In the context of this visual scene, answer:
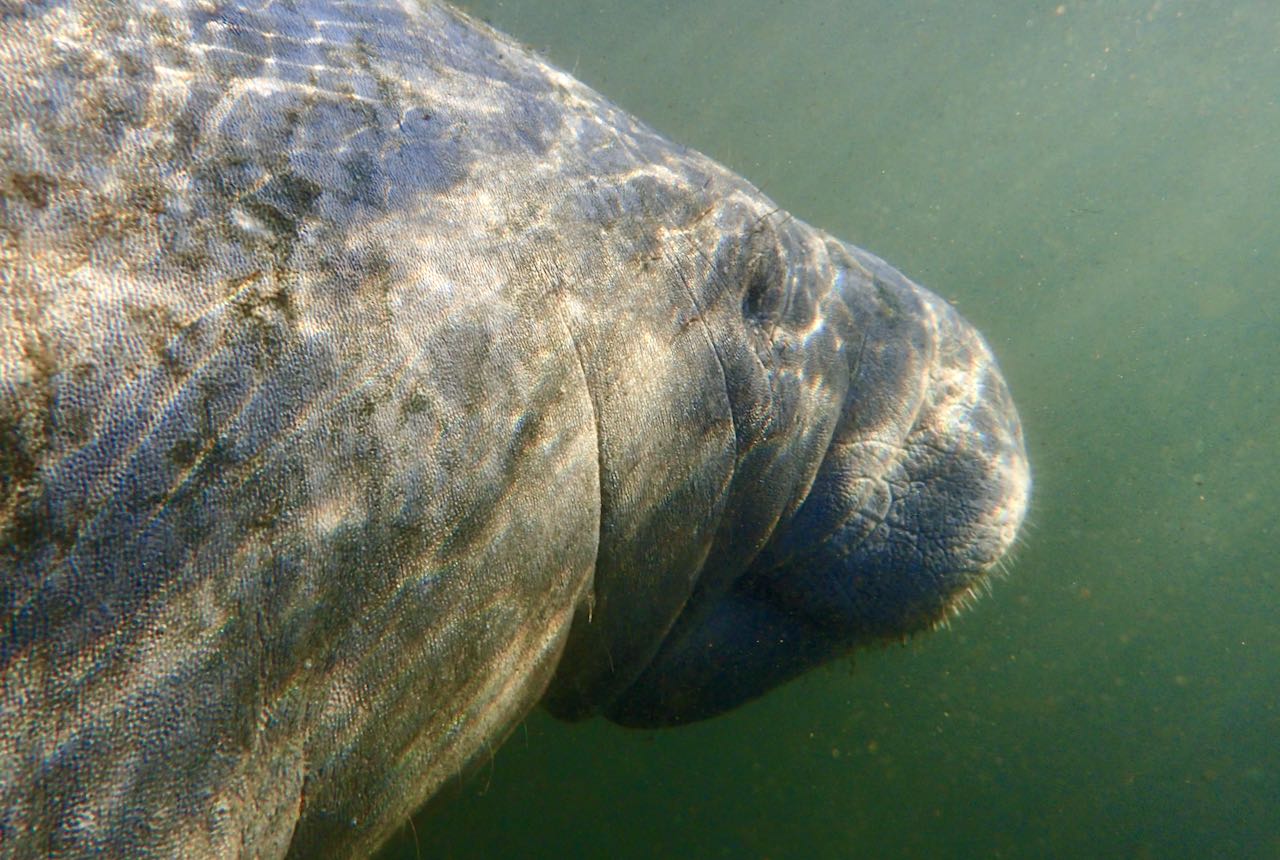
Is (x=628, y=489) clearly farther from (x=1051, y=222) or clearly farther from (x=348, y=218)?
(x=1051, y=222)

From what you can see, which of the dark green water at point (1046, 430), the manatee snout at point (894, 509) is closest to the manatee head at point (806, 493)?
the manatee snout at point (894, 509)

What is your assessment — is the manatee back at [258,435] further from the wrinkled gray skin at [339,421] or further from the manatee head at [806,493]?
the manatee head at [806,493]

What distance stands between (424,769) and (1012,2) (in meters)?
19.0

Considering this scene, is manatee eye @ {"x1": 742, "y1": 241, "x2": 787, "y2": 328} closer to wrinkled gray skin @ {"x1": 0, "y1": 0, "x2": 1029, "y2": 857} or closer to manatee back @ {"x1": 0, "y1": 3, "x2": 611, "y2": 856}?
wrinkled gray skin @ {"x1": 0, "y1": 0, "x2": 1029, "y2": 857}

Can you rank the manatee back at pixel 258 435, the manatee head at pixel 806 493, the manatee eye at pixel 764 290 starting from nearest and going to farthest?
the manatee back at pixel 258 435 → the manatee head at pixel 806 493 → the manatee eye at pixel 764 290

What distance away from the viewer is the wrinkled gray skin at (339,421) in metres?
0.93

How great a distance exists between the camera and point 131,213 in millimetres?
1039

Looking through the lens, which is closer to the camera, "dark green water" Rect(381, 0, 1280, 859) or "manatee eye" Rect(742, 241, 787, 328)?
"manatee eye" Rect(742, 241, 787, 328)

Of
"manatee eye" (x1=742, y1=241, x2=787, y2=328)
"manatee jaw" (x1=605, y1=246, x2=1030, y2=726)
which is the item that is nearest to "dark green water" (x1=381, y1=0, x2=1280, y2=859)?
"manatee jaw" (x1=605, y1=246, x2=1030, y2=726)

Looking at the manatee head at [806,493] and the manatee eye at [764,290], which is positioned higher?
the manatee eye at [764,290]

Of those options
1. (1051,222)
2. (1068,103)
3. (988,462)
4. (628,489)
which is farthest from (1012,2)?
(628,489)

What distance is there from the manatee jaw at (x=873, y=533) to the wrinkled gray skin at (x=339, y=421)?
31 millimetres

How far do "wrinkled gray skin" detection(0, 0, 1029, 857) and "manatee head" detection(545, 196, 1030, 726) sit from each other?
2cm

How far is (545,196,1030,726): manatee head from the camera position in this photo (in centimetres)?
209
